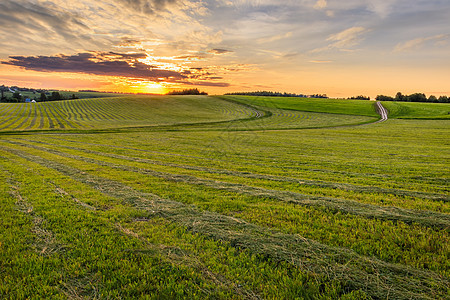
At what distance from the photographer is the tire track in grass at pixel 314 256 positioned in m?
3.82

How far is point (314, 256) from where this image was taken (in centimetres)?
464

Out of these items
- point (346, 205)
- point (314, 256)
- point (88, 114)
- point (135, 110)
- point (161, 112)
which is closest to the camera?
point (314, 256)

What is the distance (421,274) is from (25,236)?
8.46m

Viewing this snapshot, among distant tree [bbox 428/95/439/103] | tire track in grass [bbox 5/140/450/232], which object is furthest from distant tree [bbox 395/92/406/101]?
tire track in grass [bbox 5/140/450/232]

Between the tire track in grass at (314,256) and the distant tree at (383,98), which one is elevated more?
the distant tree at (383,98)

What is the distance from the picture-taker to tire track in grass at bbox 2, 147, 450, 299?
3.82 m

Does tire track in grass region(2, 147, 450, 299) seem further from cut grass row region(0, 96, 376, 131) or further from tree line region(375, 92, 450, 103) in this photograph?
tree line region(375, 92, 450, 103)

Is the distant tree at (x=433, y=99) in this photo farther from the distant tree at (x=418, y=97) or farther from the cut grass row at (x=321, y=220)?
the cut grass row at (x=321, y=220)

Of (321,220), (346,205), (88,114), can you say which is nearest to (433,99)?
(346,205)

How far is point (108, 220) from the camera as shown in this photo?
6273 millimetres

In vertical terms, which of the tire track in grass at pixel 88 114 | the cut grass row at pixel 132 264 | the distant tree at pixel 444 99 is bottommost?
the cut grass row at pixel 132 264

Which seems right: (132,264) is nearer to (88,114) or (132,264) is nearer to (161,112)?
(161,112)

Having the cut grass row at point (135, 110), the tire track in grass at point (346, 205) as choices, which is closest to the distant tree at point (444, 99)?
the cut grass row at point (135, 110)

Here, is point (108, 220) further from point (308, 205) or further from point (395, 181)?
point (395, 181)
